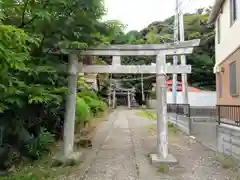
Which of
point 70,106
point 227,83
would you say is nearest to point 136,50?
point 70,106

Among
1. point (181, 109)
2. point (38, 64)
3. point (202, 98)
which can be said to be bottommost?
point (181, 109)

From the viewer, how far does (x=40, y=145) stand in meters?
8.45

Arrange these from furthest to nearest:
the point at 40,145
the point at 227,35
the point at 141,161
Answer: the point at 227,35, the point at 40,145, the point at 141,161

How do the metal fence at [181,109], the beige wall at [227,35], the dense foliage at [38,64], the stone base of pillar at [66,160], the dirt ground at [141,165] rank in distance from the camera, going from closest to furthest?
the dense foliage at [38,64] < the dirt ground at [141,165] < the stone base of pillar at [66,160] < the beige wall at [227,35] < the metal fence at [181,109]

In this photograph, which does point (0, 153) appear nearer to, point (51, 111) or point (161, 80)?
point (51, 111)

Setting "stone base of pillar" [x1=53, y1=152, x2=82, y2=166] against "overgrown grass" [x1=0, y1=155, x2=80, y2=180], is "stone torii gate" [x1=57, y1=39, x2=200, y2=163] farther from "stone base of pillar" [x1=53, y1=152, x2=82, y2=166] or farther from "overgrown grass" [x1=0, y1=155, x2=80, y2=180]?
"overgrown grass" [x1=0, y1=155, x2=80, y2=180]

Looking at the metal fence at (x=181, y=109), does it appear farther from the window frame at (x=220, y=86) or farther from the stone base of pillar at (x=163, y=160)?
the stone base of pillar at (x=163, y=160)

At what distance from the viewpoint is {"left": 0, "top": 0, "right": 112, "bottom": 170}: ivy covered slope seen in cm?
659

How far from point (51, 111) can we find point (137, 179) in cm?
403

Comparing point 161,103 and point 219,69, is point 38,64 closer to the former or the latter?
point 161,103

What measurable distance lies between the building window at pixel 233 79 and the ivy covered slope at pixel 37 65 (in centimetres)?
582

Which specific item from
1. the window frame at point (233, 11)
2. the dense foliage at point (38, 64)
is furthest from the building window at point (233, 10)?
the dense foliage at point (38, 64)

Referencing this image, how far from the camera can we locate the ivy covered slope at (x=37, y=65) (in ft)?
21.6

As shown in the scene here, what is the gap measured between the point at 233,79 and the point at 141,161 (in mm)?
6006
